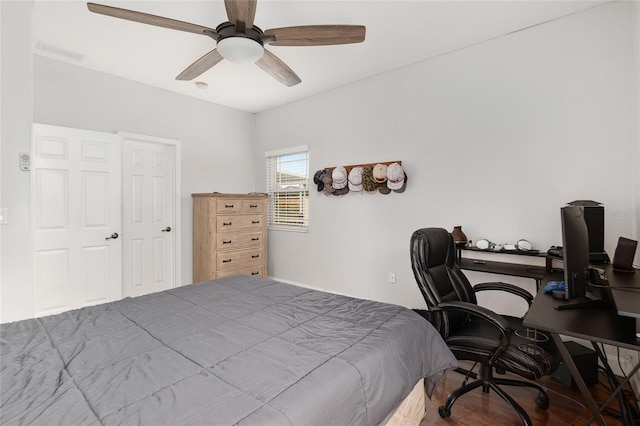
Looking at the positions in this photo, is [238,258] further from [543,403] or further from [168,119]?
[543,403]

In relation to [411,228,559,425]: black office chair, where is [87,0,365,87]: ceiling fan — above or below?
above

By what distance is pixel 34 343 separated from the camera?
1359 mm

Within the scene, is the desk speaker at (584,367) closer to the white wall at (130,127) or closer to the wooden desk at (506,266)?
the wooden desk at (506,266)

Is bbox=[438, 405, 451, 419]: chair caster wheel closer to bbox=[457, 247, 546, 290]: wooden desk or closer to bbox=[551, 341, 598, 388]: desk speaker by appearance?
bbox=[551, 341, 598, 388]: desk speaker

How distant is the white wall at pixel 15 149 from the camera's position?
216 cm

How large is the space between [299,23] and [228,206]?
2523mm

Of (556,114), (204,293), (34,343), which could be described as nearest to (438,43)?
(556,114)

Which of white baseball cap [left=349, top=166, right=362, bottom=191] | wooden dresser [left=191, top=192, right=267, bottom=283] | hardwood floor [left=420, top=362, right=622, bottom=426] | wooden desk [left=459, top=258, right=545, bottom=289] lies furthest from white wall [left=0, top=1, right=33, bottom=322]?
wooden desk [left=459, top=258, right=545, bottom=289]

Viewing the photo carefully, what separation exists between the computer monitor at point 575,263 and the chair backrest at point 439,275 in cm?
63

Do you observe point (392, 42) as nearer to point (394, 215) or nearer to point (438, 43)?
point (438, 43)

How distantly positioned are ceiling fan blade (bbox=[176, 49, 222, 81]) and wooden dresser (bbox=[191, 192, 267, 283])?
72.6 inches

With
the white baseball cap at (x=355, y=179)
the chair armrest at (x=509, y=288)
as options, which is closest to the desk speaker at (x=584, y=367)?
the chair armrest at (x=509, y=288)

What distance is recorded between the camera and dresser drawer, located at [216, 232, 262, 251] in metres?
4.22

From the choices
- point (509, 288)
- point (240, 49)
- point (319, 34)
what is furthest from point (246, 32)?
point (509, 288)
